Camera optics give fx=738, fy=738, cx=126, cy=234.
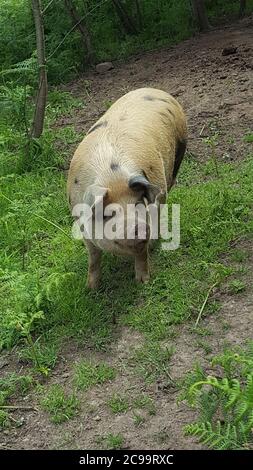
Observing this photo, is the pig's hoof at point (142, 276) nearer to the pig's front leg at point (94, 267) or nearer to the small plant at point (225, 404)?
the pig's front leg at point (94, 267)

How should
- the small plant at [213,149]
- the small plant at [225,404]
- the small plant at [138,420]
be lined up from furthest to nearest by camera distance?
1. the small plant at [213,149]
2. the small plant at [138,420]
3. the small plant at [225,404]

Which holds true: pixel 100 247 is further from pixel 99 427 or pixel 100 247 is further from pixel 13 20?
pixel 13 20

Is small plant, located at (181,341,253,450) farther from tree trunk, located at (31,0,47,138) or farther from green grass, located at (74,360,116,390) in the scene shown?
tree trunk, located at (31,0,47,138)

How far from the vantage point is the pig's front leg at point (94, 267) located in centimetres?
510

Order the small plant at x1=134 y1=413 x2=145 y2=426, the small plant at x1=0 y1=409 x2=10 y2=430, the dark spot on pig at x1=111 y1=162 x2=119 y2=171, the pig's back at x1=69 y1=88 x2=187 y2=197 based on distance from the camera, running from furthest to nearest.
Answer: the pig's back at x1=69 y1=88 x2=187 y2=197 → the dark spot on pig at x1=111 y1=162 x2=119 y2=171 → the small plant at x1=0 y1=409 x2=10 y2=430 → the small plant at x1=134 y1=413 x2=145 y2=426

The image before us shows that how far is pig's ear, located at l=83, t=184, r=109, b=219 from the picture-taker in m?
4.44

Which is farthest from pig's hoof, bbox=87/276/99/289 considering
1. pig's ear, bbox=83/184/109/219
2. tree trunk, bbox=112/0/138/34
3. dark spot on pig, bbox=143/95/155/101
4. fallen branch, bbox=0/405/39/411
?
tree trunk, bbox=112/0/138/34

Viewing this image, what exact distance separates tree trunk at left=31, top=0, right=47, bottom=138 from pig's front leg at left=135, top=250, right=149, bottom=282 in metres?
2.92

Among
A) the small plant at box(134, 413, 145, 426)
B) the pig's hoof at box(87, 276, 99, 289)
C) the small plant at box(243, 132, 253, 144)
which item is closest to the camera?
the small plant at box(134, 413, 145, 426)

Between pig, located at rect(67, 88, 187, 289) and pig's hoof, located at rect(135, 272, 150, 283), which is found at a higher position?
pig, located at rect(67, 88, 187, 289)

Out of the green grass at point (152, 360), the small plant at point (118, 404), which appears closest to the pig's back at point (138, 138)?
the green grass at point (152, 360)

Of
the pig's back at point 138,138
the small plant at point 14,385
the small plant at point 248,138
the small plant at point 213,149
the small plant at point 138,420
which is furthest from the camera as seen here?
the small plant at point 248,138

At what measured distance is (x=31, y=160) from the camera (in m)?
7.29

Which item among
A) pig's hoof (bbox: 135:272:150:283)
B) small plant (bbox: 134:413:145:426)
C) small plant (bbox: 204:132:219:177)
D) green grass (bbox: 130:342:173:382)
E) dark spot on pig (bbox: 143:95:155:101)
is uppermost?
dark spot on pig (bbox: 143:95:155:101)
